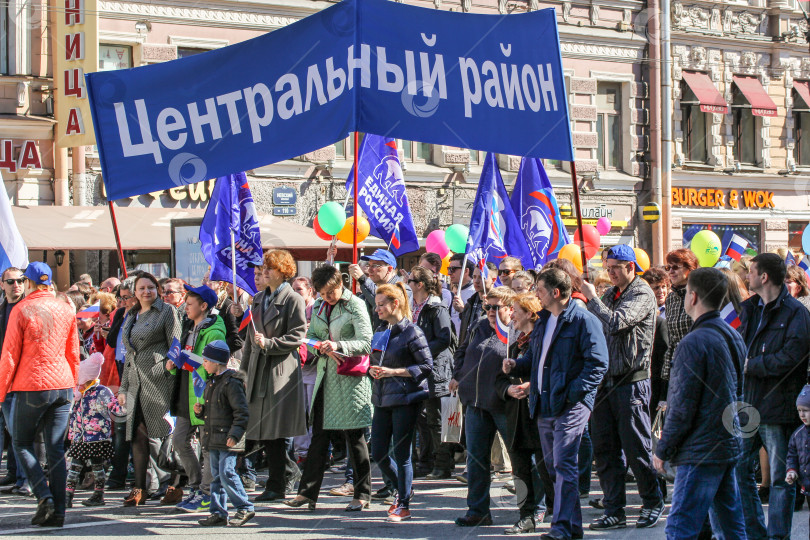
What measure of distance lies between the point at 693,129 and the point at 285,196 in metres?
10.9

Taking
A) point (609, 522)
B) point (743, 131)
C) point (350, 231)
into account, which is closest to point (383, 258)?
point (609, 522)

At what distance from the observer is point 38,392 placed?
7.62m

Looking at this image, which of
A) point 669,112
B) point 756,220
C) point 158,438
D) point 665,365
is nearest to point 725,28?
point 669,112

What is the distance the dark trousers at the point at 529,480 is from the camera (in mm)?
7570

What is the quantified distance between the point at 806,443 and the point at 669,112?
2023cm

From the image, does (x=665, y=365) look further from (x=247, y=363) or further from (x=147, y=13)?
(x=147, y=13)

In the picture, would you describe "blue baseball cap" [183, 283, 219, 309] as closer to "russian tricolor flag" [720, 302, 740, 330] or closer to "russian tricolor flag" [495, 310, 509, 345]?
"russian tricolor flag" [495, 310, 509, 345]

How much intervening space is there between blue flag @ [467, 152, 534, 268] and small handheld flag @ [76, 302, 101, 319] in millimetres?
3626

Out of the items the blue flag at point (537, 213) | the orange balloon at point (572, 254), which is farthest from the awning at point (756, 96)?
the blue flag at point (537, 213)

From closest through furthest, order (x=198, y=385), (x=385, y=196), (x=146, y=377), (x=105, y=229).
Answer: (x=198, y=385) < (x=146, y=377) < (x=385, y=196) < (x=105, y=229)

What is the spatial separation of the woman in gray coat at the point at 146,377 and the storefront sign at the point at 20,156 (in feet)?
35.0

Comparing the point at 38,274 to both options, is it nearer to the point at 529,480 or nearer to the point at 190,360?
the point at 190,360

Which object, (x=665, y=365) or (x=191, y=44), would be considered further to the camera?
(x=191, y=44)

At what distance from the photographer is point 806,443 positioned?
625 centimetres
